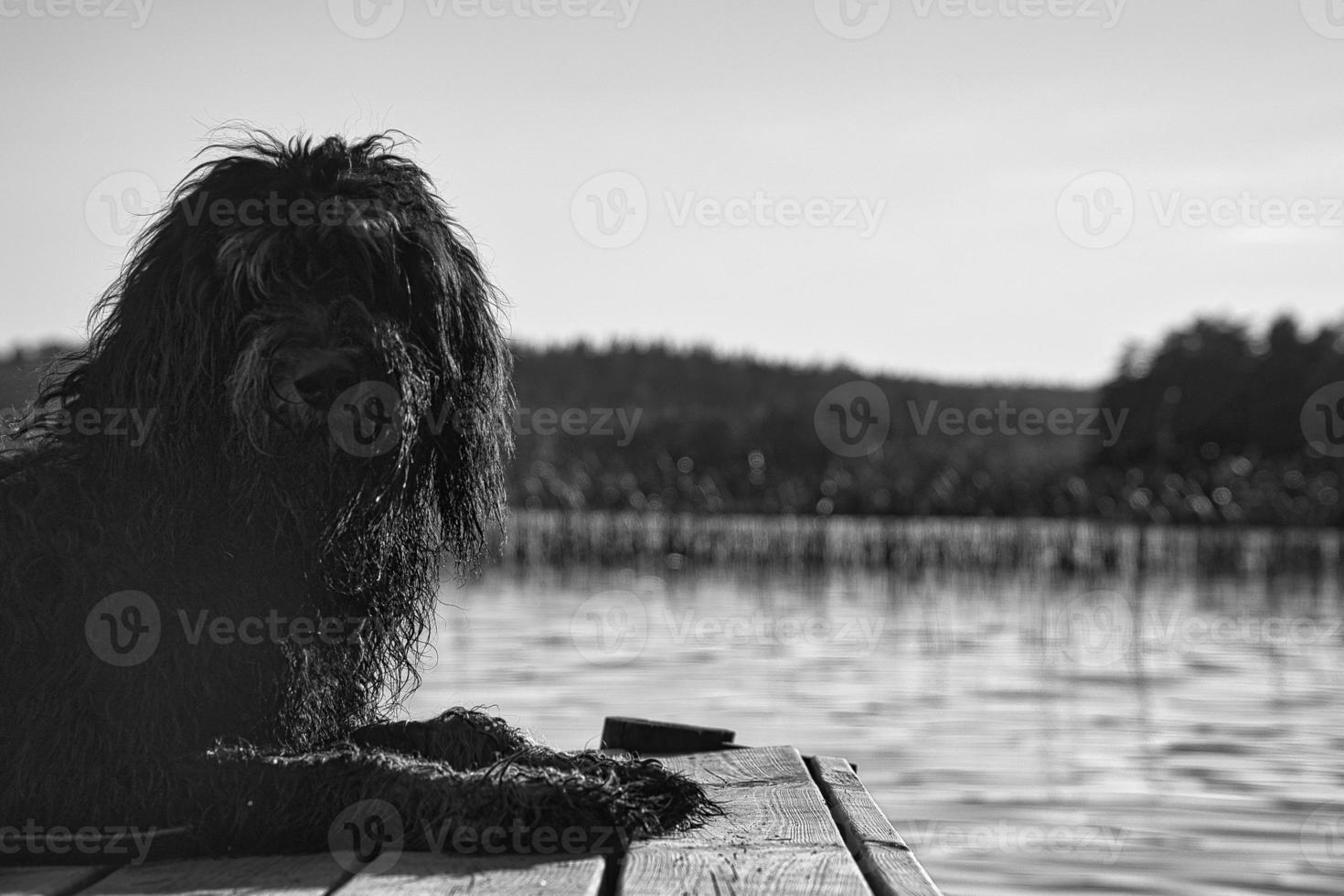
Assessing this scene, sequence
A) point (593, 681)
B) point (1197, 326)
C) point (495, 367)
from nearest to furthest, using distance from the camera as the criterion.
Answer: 1. point (495, 367)
2. point (593, 681)
3. point (1197, 326)

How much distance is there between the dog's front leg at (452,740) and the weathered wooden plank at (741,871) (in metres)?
0.77

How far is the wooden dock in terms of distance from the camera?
314cm

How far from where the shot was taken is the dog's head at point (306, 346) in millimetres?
3748

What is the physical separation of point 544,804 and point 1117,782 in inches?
273

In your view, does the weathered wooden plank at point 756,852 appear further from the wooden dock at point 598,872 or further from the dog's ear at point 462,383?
the dog's ear at point 462,383

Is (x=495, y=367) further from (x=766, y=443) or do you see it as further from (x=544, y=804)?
(x=766, y=443)

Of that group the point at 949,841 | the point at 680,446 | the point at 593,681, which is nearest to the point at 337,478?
the point at 949,841

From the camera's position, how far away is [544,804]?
3559mm

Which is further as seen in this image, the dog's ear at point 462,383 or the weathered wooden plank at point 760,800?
the dog's ear at point 462,383

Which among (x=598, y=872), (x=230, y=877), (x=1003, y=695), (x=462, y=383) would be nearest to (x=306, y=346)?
(x=462, y=383)

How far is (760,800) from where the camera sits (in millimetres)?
4418

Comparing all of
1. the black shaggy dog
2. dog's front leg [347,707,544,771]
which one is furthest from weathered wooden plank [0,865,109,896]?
dog's front leg [347,707,544,771]

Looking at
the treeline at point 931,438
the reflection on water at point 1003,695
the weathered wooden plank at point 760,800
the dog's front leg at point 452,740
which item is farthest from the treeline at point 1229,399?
the dog's front leg at point 452,740

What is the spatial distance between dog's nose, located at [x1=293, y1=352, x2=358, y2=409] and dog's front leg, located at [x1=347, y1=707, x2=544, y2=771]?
1063mm
